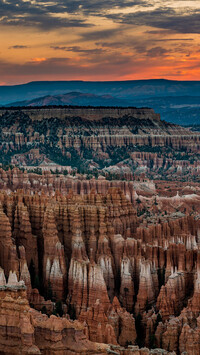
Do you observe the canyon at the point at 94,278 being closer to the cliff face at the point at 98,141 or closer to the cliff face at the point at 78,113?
the cliff face at the point at 98,141

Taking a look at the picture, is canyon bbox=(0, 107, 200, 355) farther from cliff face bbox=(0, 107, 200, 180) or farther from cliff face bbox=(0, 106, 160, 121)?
cliff face bbox=(0, 106, 160, 121)

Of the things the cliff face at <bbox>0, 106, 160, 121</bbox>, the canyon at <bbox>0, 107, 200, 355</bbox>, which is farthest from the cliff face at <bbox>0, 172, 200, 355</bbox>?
the cliff face at <bbox>0, 106, 160, 121</bbox>

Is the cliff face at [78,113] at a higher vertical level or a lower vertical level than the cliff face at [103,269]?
higher

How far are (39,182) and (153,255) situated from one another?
48.0m

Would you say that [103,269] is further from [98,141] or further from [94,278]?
[98,141]

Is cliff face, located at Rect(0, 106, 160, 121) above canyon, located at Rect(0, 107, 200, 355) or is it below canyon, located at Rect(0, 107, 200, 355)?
above

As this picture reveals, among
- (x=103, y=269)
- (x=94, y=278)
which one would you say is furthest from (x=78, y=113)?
(x=94, y=278)

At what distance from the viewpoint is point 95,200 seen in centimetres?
5653

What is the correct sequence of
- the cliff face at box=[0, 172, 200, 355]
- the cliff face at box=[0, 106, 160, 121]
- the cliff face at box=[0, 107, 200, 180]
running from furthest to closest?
the cliff face at box=[0, 106, 160, 121], the cliff face at box=[0, 107, 200, 180], the cliff face at box=[0, 172, 200, 355]

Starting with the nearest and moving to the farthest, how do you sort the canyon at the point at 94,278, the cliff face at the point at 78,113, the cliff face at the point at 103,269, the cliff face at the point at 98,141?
the canyon at the point at 94,278 < the cliff face at the point at 103,269 < the cliff face at the point at 98,141 < the cliff face at the point at 78,113

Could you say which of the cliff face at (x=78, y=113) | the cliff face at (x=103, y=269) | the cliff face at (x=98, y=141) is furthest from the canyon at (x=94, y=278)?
the cliff face at (x=78, y=113)

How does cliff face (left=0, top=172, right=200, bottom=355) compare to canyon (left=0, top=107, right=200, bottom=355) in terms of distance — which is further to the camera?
cliff face (left=0, top=172, right=200, bottom=355)

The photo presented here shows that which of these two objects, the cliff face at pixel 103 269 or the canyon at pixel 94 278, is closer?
the canyon at pixel 94 278

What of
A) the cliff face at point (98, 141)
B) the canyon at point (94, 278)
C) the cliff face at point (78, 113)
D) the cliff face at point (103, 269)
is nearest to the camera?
the canyon at point (94, 278)
